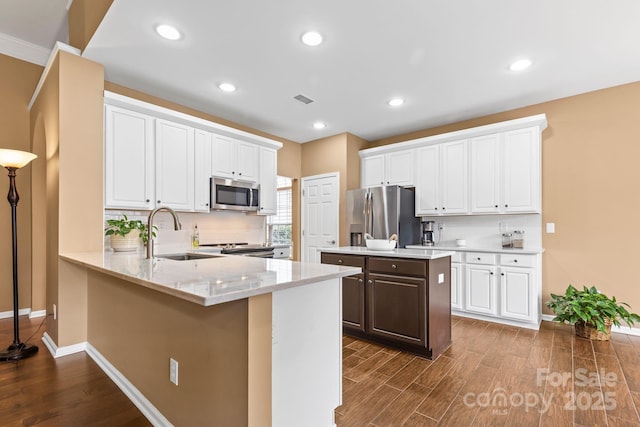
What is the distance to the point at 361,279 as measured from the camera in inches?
125

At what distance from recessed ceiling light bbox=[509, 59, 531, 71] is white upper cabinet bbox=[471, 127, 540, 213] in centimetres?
100

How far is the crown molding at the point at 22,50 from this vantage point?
370cm

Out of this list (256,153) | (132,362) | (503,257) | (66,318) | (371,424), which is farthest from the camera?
(256,153)

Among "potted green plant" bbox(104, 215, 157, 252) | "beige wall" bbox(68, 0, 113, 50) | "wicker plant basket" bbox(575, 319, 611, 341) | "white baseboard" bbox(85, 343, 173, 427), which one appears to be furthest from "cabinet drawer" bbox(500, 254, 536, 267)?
"beige wall" bbox(68, 0, 113, 50)

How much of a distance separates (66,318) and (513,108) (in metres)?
5.49

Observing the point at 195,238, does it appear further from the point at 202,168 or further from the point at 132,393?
the point at 132,393

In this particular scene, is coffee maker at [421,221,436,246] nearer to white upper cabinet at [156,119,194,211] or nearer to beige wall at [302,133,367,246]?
beige wall at [302,133,367,246]

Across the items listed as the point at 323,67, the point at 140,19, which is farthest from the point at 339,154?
the point at 140,19

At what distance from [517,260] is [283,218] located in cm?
428

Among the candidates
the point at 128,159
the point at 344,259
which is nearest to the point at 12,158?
the point at 128,159

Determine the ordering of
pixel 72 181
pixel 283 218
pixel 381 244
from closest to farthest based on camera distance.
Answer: pixel 72 181 → pixel 381 244 → pixel 283 218

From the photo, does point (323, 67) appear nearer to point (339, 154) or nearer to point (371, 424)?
point (339, 154)

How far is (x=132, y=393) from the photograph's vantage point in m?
2.02

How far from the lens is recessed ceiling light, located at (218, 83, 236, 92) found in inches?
140
